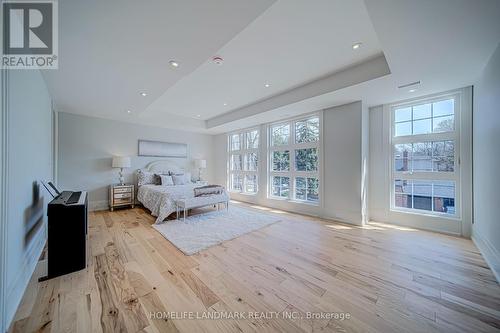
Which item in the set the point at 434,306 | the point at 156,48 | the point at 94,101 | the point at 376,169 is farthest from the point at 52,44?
the point at 376,169

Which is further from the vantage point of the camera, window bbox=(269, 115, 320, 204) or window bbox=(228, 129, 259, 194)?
window bbox=(228, 129, 259, 194)

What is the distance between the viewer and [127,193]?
4738mm

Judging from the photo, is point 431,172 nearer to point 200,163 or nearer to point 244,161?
point 244,161

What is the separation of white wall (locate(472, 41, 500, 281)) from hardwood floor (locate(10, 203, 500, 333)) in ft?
0.84

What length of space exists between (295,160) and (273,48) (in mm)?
2876

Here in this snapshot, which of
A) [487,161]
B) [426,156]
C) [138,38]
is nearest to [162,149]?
[138,38]

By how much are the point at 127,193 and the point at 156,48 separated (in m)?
4.06

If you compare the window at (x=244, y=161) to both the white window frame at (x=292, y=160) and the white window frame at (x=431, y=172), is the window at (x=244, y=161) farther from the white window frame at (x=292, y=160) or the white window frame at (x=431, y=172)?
the white window frame at (x=431, y=172)

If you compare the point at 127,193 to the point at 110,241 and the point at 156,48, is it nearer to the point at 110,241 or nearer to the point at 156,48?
the point at 110,241

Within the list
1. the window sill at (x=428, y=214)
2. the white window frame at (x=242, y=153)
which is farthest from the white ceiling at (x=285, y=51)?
the window sill at (x=428, y=214)

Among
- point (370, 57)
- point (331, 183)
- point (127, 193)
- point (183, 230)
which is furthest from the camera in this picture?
point (127, 193)

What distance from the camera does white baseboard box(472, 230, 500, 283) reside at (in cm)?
192

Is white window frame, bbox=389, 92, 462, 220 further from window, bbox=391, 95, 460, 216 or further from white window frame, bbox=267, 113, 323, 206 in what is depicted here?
white window frame, bbox=267, 113, 323, 206

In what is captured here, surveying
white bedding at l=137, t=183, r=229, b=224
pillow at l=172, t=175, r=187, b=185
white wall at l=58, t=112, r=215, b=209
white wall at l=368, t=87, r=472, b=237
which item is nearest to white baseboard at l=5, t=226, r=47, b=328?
white bedding at l=137, t=183, r=229, b=224
